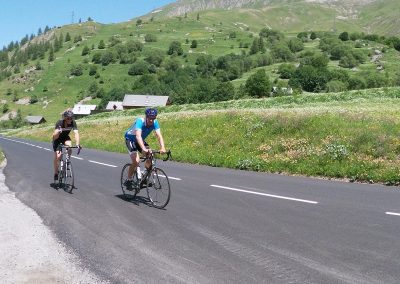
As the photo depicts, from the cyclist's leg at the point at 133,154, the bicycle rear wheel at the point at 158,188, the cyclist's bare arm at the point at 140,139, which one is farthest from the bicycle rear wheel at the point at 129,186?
the cyclist's bare arm at the point at 140,139

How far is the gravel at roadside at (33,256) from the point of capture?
19.6 ft

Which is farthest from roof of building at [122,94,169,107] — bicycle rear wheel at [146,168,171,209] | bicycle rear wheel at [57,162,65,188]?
bicycle rear wheel at [146,168,171,209]

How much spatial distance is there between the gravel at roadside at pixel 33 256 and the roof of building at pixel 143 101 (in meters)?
146

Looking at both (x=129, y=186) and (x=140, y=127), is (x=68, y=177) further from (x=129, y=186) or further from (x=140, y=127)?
(x=140, y=127)

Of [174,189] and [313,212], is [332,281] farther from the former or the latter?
[174,189]

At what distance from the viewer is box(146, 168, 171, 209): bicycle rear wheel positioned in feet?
35.2

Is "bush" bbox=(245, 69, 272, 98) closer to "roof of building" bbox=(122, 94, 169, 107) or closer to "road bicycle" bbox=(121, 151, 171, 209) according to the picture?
"roof of building" bbox=(122, 94, 169, 107)

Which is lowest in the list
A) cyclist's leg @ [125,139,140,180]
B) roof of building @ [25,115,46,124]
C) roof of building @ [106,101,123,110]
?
roof of building @ [25,115,46,124]

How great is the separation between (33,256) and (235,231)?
3.48 m

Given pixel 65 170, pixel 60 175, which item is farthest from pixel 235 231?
pixel 60 175

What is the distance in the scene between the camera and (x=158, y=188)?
10.9 m

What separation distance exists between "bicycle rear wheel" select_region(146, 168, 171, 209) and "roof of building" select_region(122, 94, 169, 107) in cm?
14344

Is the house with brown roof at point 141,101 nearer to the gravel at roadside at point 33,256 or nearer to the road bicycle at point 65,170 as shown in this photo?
the road bicycle at point 65,170

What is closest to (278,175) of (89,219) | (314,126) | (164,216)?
A: (314,126)
